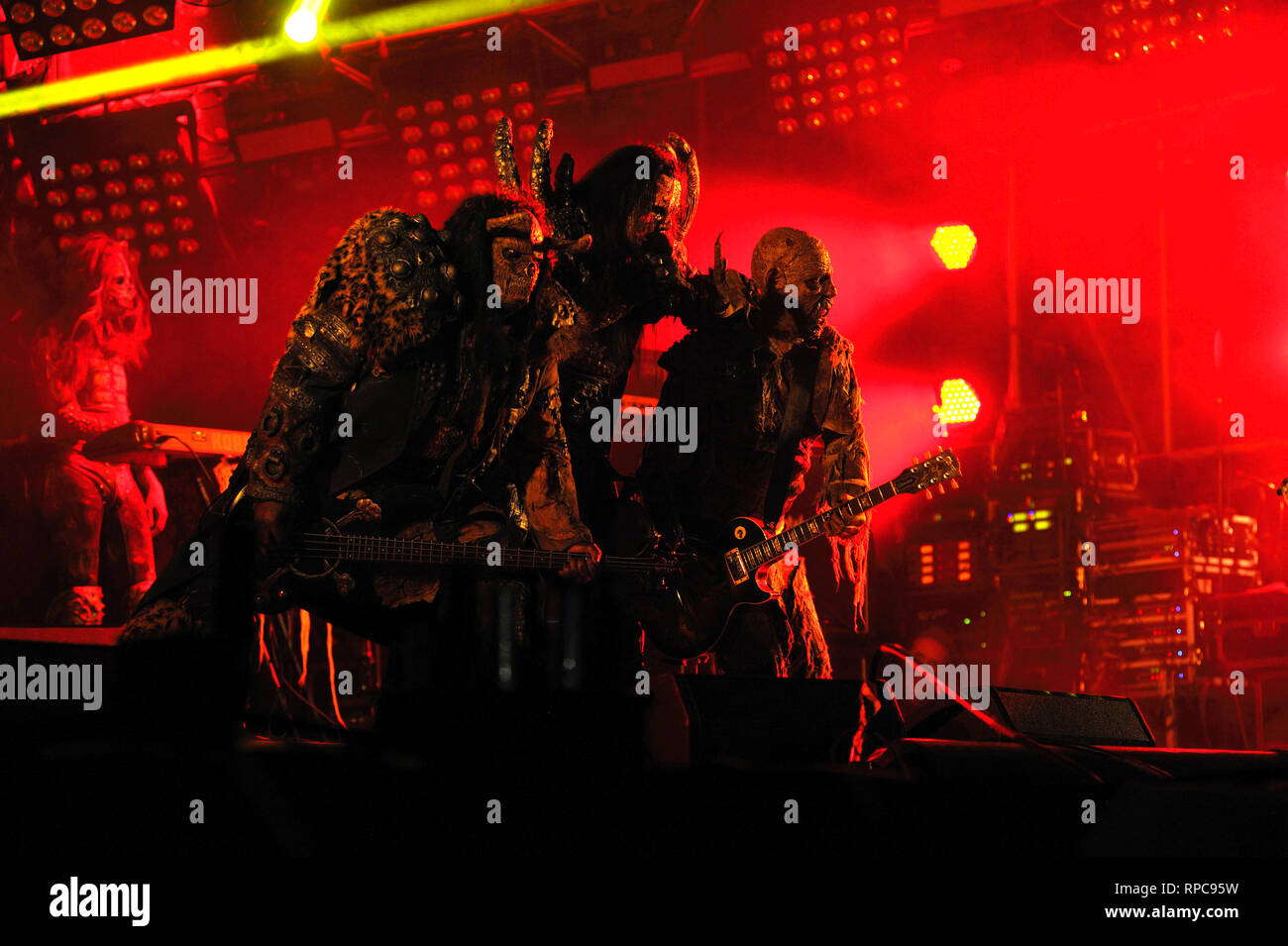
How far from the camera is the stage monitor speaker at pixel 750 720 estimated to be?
299cm

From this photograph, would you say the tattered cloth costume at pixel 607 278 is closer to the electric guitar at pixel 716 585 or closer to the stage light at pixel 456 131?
the electric guitar at pixel 716 585

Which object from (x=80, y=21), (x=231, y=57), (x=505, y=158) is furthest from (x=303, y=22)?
(x=505, y=158)

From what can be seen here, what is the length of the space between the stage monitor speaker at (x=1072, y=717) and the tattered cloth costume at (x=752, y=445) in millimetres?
1251

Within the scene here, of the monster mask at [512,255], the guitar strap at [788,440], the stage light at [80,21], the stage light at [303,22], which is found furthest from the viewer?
the stage light at [303,22]

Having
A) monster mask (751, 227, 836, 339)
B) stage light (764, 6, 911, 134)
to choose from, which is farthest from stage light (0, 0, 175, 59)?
monster mask (751, 227, 836, 339)

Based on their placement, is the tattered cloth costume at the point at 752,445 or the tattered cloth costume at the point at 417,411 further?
the tattered cloth costume at the point at 752,445

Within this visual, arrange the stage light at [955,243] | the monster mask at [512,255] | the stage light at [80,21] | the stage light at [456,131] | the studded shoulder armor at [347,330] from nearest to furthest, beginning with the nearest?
1. the studded shoulder armor at [347,330]
2. the monster mask at [512,255]
3. the stage light at [80,21]
4. the stage light at [456,131]
5. the stage light at [955,243]

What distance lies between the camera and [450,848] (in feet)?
9.26

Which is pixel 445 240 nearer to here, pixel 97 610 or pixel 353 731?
pixel 353 731

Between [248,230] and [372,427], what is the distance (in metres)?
5.74

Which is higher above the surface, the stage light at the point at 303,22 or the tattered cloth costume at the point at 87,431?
the stage light at the point at 303,22

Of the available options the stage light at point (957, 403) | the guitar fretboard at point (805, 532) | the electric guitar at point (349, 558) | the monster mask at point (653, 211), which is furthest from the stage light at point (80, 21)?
the stage light at point (957, 403)

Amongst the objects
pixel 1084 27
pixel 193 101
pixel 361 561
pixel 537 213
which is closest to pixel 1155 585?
pixel 1084 27

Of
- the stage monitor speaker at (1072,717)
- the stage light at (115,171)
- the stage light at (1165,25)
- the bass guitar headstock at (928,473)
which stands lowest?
the stage monitor speaker at (1072,717)
